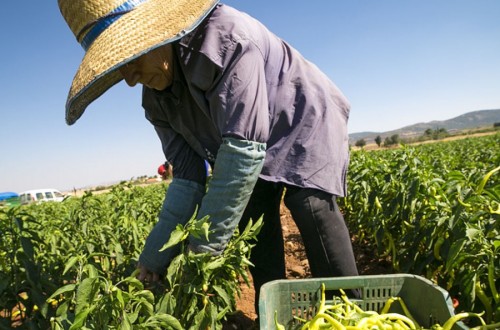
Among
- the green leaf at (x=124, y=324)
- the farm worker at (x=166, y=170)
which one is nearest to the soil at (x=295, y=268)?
the green leaf at (x=124, y=324)

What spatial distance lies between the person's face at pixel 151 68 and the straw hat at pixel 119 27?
0.50ft

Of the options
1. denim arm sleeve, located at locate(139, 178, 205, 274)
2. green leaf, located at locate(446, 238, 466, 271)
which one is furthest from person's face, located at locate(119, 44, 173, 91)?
green leaf, located at locate(446, 238, 466, 271)

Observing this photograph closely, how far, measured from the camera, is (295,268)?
375 cm

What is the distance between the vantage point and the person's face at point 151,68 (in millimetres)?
1495

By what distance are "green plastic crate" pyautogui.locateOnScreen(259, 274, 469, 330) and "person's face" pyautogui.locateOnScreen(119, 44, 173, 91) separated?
928 mm

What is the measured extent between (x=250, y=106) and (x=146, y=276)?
86cm

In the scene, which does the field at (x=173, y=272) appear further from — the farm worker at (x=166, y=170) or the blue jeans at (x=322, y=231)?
the farm worker at (x=166, y=170)

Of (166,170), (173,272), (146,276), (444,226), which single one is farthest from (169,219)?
(166,170)

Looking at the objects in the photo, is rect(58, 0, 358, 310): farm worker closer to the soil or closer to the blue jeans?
the blue jeans

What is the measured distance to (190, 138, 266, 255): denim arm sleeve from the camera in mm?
1400

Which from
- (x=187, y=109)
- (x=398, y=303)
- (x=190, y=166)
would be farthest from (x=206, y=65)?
(x=398, y=303)

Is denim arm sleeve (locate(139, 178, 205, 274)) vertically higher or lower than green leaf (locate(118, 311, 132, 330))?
higher

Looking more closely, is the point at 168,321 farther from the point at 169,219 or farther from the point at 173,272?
the point at 169,219

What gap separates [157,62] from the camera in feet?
4.96
